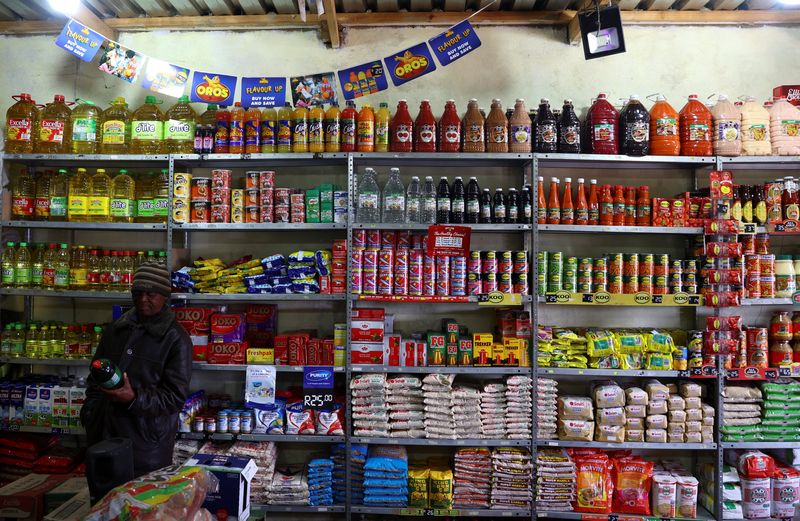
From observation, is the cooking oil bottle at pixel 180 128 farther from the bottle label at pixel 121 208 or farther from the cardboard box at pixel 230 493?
the cardboard box at pixel 230 493

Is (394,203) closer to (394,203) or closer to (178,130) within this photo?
(394,203)

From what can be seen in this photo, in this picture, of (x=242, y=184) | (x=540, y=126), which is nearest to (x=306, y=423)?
(x=242, y=184)

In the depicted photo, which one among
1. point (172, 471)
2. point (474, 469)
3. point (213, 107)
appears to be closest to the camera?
point (172, 471)

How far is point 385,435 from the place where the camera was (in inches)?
136

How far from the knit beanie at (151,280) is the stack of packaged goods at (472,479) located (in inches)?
85.4

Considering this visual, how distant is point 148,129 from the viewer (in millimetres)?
3609

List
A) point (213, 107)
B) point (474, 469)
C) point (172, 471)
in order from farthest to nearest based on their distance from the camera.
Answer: point (213, 107), point (474, 469), point (172, 471)

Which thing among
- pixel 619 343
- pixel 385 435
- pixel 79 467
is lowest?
pixel 79 467

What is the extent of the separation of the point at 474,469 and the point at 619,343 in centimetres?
131

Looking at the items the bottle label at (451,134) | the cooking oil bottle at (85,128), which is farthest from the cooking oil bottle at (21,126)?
the bottle label at (451,134)

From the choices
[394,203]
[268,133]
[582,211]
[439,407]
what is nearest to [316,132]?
[268,133]

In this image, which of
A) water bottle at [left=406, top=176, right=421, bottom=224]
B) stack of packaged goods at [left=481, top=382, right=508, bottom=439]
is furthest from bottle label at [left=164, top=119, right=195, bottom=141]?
stack of packaged goods at [left=481, top=382, right=508, bottom=439]

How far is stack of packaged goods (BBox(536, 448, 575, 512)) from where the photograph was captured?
341cm

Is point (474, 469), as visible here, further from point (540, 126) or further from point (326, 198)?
point (540, 126)
